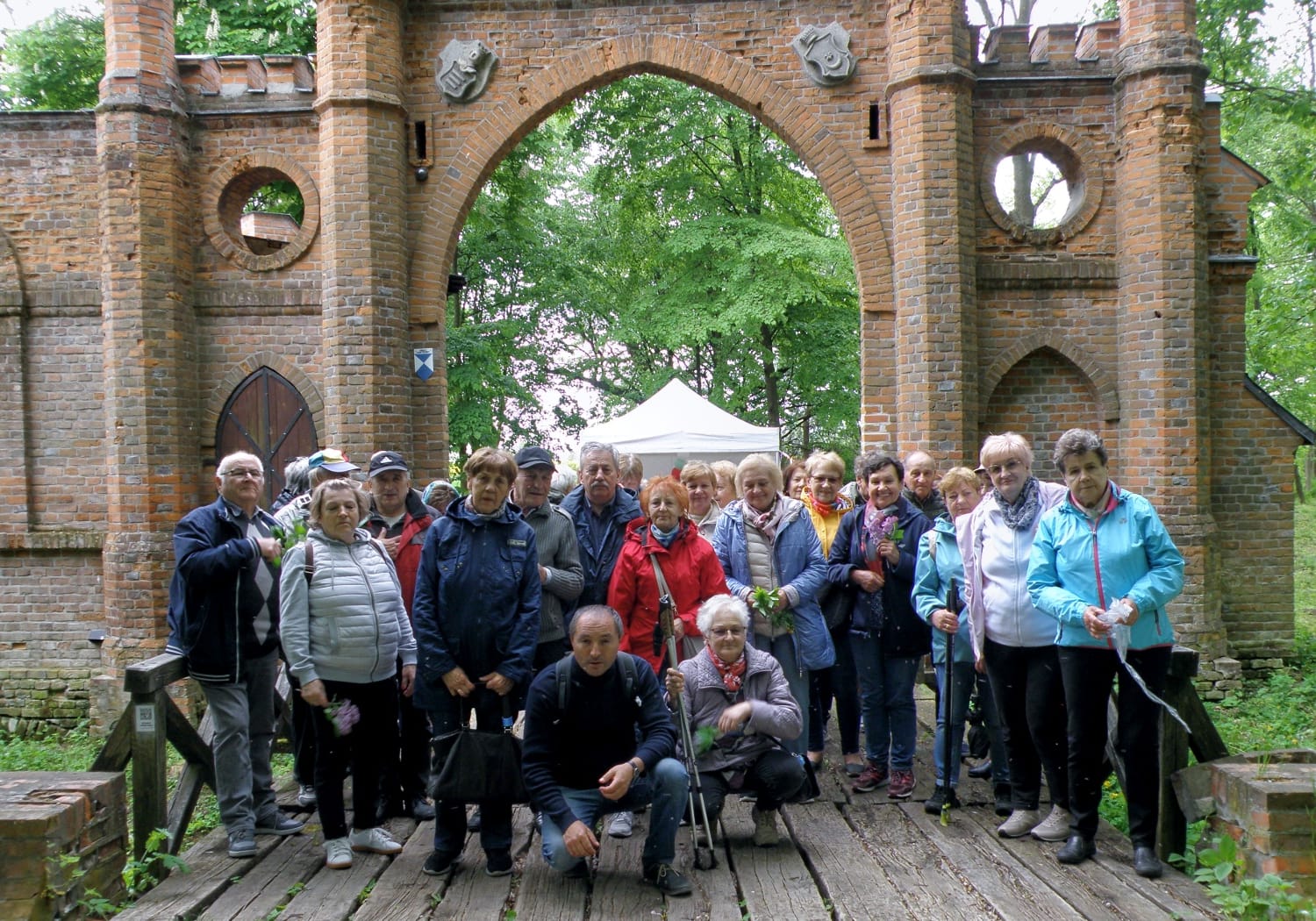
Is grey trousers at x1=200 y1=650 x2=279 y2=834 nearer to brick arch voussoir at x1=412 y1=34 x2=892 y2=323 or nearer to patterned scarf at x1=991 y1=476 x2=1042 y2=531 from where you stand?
patterned scarf at x1=991 y1=476 x2=1042 y2=531

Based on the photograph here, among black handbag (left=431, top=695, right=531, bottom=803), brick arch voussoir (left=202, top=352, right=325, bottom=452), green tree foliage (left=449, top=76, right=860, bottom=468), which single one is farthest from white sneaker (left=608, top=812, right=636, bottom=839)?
green tree foliage (left=449, top=76, right=860, bottom=468)

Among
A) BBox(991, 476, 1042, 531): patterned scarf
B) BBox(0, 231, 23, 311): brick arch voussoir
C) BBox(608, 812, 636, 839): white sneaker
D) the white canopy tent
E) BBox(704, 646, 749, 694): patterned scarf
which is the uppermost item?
BBox(0, 231, 23, 311): brick arch voussoir

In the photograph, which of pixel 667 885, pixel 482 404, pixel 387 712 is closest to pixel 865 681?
pixel 667 885

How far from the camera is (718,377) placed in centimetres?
2214

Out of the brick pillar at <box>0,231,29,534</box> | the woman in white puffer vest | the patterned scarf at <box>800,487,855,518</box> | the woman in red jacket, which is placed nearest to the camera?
the woman in white puffer vest

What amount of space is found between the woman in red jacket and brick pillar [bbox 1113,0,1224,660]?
6.04m

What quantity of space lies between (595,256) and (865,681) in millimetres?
19042

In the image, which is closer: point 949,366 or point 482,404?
point 949,366

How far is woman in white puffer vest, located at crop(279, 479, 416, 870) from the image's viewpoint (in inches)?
188

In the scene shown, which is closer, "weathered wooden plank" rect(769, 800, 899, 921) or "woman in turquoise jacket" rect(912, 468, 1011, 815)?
"weathered wooden plank" rect(769, 800, 899, 921)

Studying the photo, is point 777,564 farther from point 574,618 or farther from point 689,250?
point 689,250

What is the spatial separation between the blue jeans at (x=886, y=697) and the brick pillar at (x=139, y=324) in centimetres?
712

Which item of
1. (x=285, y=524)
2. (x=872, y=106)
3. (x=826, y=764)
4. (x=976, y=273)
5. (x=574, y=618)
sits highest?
(x=872, y=106)

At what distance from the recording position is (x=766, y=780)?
4969 mm
